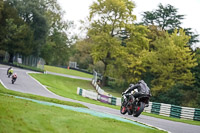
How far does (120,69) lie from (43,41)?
19.6 m

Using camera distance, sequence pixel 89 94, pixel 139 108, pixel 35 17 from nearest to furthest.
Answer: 1. pixel 139 108
2. pixel 89 94
3. pixel 35 17

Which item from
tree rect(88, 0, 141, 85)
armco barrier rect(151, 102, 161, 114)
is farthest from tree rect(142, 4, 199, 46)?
armco barrier rect(151, 102, 161, 114)

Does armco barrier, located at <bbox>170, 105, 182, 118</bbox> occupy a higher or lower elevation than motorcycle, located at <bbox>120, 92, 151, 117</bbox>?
lower

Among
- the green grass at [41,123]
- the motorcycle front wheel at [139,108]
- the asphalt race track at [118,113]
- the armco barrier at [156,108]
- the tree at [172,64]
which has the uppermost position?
the tree at [172,64]

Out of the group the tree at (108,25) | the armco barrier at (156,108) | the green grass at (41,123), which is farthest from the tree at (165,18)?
the green grass at (41,123)

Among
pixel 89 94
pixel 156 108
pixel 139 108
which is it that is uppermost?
pixel 139 108

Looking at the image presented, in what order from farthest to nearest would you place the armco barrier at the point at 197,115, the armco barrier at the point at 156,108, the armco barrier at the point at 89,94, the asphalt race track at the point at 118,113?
the armco barrier at the point at 89,94, the armco barrier at the point at 156,108, the armco barrier at the point at 197,115, the asphalt race track at the point at 118,113

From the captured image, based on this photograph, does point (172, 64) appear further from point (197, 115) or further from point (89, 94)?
point (197, 115)

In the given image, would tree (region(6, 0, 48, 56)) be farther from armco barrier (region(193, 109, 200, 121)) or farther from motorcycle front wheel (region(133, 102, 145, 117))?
motorcycle front wheel (region(133, 102, 145, 117))

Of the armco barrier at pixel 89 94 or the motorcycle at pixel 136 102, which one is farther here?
the armco barrier at pixel 89 94

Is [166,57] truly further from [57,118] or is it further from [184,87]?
[57,118]

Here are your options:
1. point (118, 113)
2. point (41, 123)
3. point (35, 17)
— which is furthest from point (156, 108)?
point (35, 17)

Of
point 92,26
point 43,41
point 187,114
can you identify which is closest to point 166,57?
point 92,26

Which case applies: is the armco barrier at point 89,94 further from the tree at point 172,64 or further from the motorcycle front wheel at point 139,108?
the motorcycle front wheel at point 139,108
